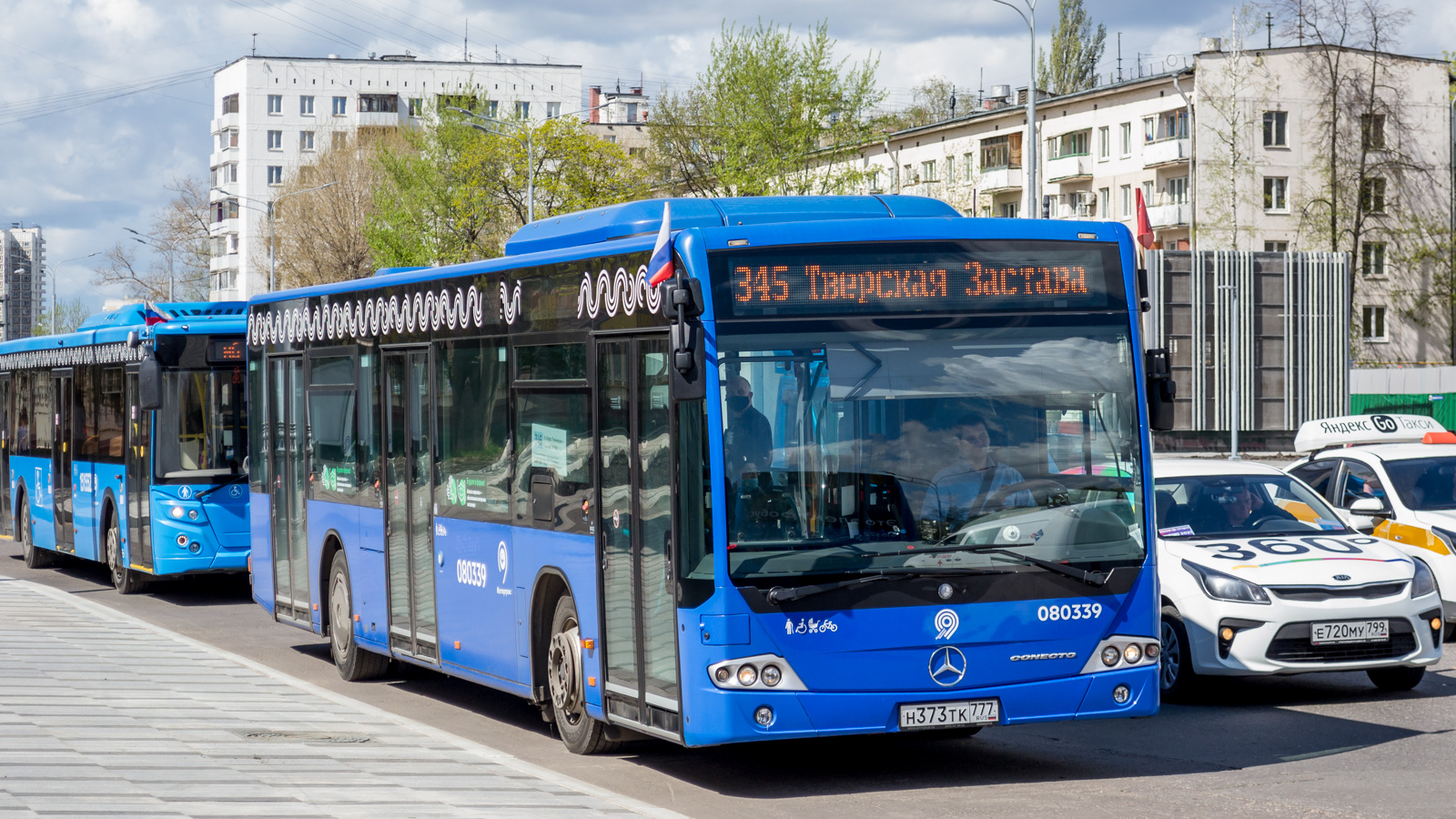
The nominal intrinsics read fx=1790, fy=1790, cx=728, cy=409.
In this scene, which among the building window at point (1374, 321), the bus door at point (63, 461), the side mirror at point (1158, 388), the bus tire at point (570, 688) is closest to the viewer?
the side mirror at point (1158, 388)

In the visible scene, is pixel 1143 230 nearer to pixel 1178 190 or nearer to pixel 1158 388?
pixel 1158 388

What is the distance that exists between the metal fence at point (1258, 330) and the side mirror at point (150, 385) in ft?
73.1

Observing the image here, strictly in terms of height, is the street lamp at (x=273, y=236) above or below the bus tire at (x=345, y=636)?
above

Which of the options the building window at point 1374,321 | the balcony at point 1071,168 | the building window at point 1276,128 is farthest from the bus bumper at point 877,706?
the balcony at point 1071,168

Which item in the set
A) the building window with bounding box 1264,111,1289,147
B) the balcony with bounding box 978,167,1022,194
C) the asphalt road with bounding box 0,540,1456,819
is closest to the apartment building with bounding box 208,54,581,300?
the balcony with bounding box 978,167,1022,194

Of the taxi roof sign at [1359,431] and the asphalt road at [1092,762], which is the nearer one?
the asphalt road at [1092,762]

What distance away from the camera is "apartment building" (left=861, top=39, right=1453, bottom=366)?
220 ft

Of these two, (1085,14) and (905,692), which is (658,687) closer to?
(905,692)

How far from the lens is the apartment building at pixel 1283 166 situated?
2635 inches

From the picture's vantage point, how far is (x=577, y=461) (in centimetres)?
968

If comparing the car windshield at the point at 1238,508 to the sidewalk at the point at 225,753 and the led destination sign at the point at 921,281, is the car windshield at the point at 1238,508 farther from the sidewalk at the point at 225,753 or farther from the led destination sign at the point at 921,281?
the sidewalk at the point at 225,753

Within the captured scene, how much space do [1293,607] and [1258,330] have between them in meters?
28.7

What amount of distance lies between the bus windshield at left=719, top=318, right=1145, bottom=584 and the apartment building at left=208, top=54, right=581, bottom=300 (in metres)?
115

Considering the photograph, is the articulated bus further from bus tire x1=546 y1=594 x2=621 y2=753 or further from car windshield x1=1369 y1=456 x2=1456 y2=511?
car windshield x1=1369 y1=456 x2=1456 y2=511
